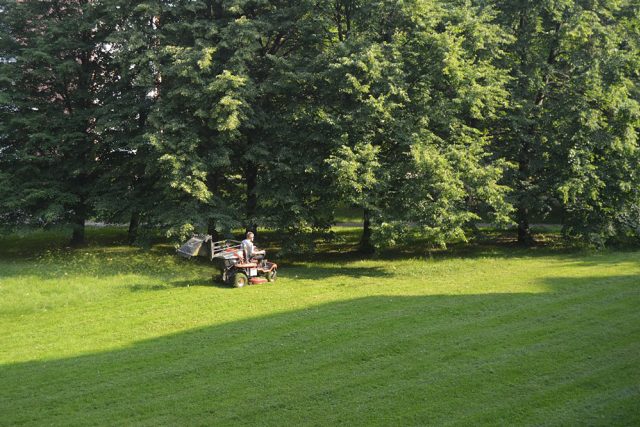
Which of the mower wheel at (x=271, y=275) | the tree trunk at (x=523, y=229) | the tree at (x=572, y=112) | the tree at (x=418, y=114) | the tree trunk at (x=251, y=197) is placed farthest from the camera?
the tree trunk at (x=523, y=229)

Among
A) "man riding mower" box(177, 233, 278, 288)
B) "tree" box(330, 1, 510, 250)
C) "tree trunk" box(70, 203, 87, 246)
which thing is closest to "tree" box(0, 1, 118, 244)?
"tree trunk" box(70, 203, 87, 246)

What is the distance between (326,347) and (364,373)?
1382 millimetres

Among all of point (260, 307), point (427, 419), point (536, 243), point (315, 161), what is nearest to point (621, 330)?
point (427, 419)

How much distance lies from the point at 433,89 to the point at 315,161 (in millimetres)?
4845

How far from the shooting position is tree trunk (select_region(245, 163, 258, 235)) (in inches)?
752

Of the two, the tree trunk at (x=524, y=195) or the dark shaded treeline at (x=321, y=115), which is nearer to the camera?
the dark shaded treeline at (x=321, y=115)

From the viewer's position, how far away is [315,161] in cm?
1866

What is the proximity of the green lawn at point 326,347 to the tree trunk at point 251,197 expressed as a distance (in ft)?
8.07

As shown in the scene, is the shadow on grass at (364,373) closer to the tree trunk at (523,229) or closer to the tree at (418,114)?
the tree at (418,114)

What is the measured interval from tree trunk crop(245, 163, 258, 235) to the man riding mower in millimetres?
2643

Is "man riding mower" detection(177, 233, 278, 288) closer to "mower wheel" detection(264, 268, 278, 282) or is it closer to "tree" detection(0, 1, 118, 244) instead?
"mower wheel" detection(264, 268, 278, 282)

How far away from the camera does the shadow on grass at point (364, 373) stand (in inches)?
300

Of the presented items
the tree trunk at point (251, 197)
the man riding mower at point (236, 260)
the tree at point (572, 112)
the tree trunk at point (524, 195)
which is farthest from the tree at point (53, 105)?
the tree trunk at point (524, 195)

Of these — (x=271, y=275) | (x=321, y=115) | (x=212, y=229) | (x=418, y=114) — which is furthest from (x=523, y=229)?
(x=212, y=229)
